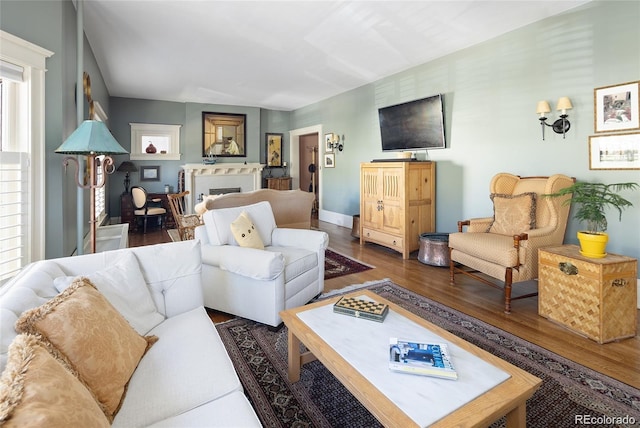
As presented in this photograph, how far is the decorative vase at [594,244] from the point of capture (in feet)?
7.85

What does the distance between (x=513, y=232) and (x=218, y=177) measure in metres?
6.42

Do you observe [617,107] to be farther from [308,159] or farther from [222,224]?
[308,159]

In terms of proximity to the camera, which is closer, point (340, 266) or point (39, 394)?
point (39, 394)

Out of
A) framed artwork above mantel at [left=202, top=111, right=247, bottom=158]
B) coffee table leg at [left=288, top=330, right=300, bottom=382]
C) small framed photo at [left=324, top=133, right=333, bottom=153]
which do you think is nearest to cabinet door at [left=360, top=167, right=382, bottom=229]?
small framed photo at [left=324, top=133, right=333, bottom=153]

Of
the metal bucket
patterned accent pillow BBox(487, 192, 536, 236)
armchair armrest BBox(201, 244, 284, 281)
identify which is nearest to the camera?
armchair armrest BBox(201, 244, 284, 281)

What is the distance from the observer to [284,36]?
3816mm

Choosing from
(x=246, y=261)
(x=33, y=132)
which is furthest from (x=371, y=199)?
(x=33, y=132)

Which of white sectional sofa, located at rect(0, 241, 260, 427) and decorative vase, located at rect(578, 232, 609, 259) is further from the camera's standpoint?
decorative vase, located at rect(578, 232, 609, 259)

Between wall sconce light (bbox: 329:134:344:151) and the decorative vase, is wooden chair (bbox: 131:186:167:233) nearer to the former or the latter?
wall sconce light (bbox: 329:134:344:151)

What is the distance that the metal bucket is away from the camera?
393cm

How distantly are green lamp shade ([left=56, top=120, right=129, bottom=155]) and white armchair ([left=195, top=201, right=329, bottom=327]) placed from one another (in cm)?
89

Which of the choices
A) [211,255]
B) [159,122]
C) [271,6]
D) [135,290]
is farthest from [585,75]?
[159,122]

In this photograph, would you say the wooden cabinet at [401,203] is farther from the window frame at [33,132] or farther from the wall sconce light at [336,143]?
the window frame at [33,132]

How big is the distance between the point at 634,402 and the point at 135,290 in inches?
100
